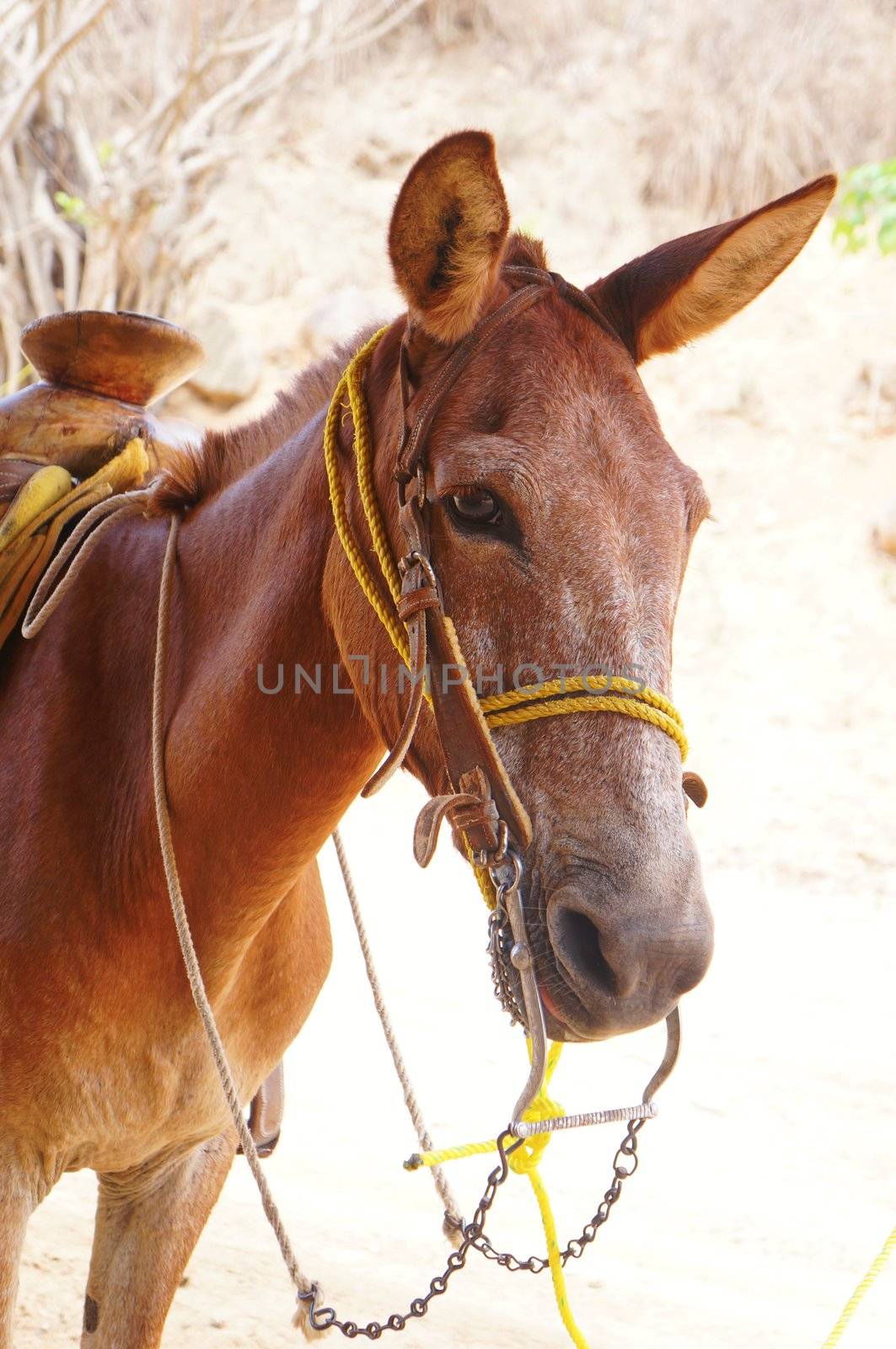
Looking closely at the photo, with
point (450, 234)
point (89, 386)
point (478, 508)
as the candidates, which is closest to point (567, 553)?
point (478, 508)

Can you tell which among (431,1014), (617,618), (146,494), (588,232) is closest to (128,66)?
(588,232)

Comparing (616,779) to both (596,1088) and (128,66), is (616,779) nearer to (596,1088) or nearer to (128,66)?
(596,1088)

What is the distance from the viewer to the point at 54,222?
8.89 metres

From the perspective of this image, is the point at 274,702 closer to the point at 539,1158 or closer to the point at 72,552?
the point at 72,552

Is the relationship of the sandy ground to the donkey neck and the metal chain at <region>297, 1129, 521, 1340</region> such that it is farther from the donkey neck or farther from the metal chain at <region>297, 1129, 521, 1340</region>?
the donkey neck

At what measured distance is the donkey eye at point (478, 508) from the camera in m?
1.48

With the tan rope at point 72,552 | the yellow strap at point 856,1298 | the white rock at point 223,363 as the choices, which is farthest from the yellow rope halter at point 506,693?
the white rock at point 223,363

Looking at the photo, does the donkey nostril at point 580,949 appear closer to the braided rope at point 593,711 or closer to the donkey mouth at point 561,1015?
the donkey mouth at point 561,1015

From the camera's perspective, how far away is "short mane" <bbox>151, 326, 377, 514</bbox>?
206 centimetres

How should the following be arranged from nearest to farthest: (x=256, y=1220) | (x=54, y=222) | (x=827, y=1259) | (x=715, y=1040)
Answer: (x=827, y=1259), (x=256, y=1220), (x=715, y=1040), (x=54, y=222)

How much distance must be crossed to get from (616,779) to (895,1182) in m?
3.20

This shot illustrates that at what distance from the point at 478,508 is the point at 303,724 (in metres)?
0.53

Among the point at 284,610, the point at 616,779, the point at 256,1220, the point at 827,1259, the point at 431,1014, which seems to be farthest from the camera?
the point at 431,1014

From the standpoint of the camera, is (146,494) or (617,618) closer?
(617,618)
